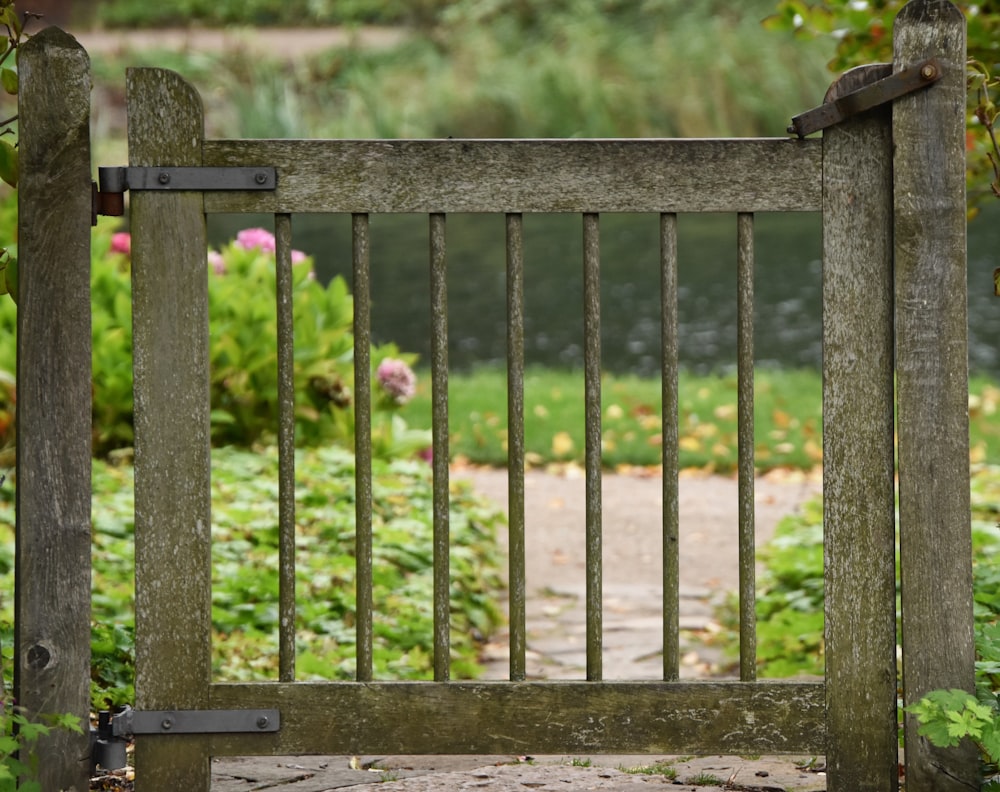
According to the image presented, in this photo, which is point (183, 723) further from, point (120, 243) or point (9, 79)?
point (120, 243)

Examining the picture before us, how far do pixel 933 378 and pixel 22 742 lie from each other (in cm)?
190

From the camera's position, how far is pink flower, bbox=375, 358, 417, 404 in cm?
664

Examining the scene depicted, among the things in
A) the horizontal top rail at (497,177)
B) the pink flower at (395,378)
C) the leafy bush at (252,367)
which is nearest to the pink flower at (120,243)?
the leafy bush at (252,367)

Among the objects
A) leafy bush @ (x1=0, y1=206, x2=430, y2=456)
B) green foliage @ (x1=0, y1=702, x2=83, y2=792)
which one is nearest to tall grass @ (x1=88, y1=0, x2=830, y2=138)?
leafy bush @ (x1=0, y1=206, x2=430, y2=456)

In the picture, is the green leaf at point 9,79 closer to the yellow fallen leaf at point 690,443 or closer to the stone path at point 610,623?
the stone path at point 610,623

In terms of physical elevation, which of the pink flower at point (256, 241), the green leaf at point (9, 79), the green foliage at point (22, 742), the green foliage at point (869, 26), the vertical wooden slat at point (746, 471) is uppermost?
the green foliage at point (869, 26)

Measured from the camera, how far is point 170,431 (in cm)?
271

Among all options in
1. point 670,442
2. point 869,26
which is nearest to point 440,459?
point 670,442

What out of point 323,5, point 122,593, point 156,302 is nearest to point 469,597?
point 122,593

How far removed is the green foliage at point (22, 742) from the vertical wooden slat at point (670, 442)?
1.15 metres

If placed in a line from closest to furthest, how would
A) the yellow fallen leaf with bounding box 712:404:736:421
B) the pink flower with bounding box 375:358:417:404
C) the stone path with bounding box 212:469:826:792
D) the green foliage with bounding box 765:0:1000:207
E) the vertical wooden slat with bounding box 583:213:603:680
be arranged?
the vertical wooden slat with bounding box 583:213:603:680, the stone path with bounding box 212:469:826:792, the green foliage with bounding box 765:0:1000:207, the pink flower with bounding box 375:358:417:404, the yellow fallen leaf with bounding box 712:404:736:421

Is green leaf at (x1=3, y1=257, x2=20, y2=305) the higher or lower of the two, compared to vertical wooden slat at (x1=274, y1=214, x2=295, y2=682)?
higher

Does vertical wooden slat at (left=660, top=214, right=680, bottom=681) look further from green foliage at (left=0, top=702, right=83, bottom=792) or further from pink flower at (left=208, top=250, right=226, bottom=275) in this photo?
pink flower at (left=208, top=250, right=226, bottom=275)

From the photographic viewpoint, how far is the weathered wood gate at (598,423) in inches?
104
